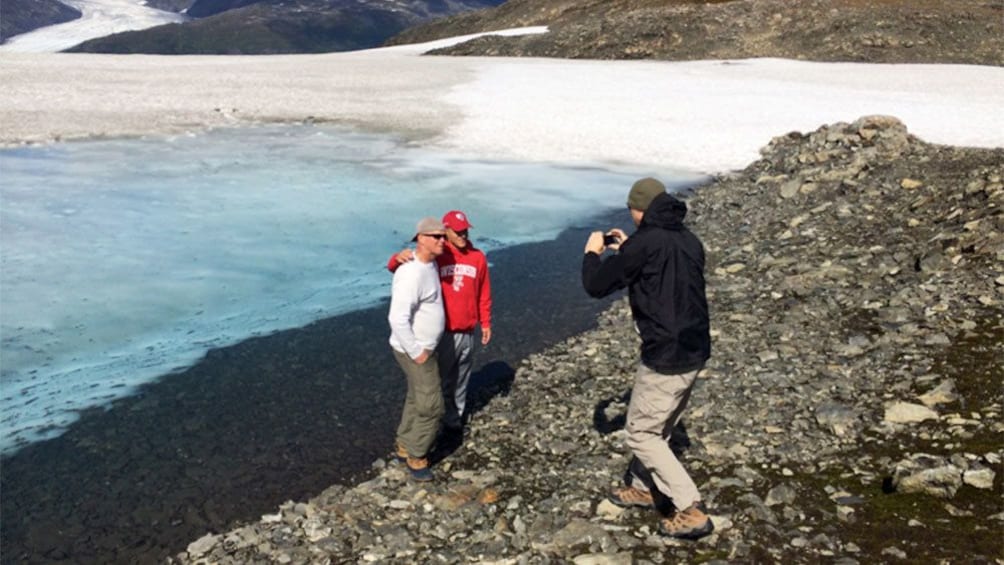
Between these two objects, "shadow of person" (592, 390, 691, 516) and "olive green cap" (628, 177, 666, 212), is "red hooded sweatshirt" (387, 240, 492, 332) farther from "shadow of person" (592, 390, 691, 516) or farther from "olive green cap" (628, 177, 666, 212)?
"olive green cap" (628, 177, 666, 212)

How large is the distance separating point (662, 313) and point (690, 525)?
1.86m

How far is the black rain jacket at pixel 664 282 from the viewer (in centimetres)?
663

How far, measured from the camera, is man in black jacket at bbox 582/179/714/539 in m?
6.64

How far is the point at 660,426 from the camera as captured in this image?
6.98 metres

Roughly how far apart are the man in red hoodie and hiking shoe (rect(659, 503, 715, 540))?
303 centimetres

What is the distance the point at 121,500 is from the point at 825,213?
14850mm

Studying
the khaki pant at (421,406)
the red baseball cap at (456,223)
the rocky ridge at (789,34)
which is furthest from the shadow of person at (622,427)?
the rocky ridge at (789,34)

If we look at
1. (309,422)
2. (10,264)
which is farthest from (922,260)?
(10,264)

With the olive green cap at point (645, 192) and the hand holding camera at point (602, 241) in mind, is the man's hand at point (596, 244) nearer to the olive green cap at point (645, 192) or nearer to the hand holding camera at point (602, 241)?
the hand holding camera at point (602, 241)

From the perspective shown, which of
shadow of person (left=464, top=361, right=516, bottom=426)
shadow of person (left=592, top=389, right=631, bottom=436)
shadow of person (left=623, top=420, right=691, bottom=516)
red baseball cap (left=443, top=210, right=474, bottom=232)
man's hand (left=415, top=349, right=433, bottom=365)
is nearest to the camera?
shadow of person (left=623, top=420, right=691, bottom=516)

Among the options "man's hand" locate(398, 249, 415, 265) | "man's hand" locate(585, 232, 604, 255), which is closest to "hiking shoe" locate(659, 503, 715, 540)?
"man's hand" locate(585, 232, 604, 255)

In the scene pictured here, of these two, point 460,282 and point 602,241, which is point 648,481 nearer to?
point 602,241

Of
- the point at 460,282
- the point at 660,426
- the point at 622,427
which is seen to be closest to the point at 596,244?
the point at 660,426

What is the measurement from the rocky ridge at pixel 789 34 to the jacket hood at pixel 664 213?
194 feet
